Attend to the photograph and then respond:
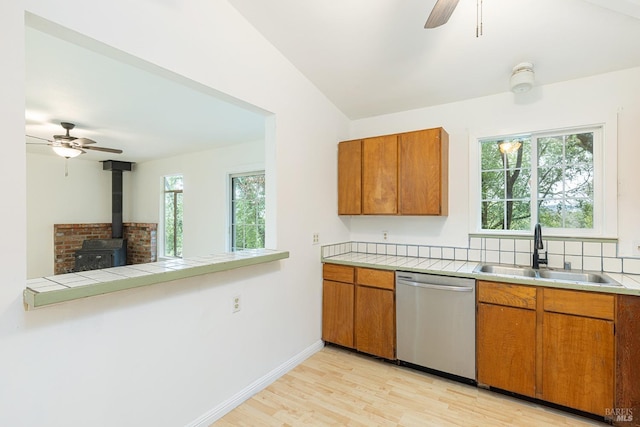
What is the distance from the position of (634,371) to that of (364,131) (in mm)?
2875

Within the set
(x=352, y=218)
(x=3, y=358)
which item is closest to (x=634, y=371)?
(x=352, y=218)

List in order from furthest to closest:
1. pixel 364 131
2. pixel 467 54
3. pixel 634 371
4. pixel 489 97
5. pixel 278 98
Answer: pixel 364 131
pixel 489 97
pixel 278 98
pixel 467 54
pixel 634 371

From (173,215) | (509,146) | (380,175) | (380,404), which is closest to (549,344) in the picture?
(380,404)

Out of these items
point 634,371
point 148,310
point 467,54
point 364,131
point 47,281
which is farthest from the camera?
point 364,131

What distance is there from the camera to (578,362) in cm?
194

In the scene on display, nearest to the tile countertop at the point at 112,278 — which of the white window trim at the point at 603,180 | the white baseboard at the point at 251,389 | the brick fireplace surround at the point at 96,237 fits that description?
the white baseboard at the point at 251,389

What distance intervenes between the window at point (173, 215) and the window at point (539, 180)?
4.93 metres

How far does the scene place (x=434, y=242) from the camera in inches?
118

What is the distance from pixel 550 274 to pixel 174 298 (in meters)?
2.75

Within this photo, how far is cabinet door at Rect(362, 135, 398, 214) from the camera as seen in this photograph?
2.87m

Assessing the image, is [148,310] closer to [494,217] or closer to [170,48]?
[170,48]

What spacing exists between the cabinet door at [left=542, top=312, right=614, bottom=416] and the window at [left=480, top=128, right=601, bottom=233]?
893 millimetres

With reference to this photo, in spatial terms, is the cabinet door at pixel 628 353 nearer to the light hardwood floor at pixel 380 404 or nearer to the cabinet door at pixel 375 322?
the light hardwood floor at pixel 380 404

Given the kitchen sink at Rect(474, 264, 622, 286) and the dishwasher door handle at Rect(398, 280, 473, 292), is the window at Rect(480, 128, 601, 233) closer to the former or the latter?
the kitchen sink at Rect(474, 264, 622, 286)
